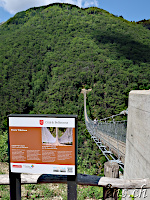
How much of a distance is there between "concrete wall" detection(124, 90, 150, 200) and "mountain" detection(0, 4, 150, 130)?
721 inches

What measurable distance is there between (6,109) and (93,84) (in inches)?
568

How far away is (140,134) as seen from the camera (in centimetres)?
119

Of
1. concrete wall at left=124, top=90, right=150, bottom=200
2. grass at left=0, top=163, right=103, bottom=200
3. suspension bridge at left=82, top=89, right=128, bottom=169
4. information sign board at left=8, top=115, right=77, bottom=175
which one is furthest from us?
grass at left=0, top=163, right=103, bottom=200

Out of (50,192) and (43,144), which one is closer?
(43,144)

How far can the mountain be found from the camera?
25.5 metres

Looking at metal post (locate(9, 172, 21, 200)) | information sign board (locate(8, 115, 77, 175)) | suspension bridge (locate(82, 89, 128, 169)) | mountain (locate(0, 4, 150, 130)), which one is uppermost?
mountain (locate(0, 4, 150, 130))

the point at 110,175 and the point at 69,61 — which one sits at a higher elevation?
the point at 69,61

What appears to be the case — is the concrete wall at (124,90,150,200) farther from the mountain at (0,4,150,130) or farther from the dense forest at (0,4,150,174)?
the mountain at (0,4,150,130)

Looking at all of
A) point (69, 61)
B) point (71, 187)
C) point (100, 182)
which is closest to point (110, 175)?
point (100, 182)

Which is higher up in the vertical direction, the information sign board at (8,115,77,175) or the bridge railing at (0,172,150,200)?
the information sign board at (8,115,77,175)

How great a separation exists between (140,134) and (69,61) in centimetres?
3502

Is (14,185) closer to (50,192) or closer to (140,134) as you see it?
(140,134)

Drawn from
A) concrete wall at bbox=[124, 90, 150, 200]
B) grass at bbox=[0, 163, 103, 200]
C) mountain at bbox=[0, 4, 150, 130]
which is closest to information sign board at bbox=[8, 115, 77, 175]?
concrete wall at bbox=[124, 90, 150, 200]

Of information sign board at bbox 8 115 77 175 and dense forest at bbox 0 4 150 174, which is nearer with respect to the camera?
information sign board at bbox 8 115 77 175
